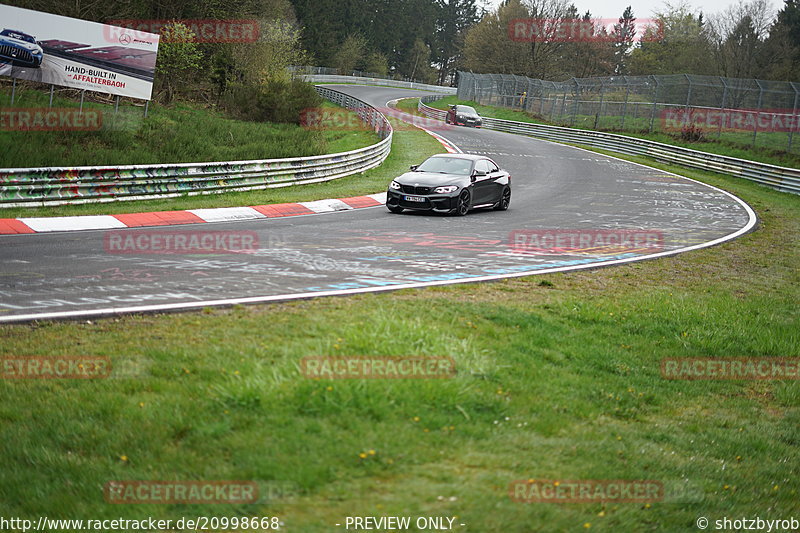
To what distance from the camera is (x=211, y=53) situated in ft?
145

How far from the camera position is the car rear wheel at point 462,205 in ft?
62.2

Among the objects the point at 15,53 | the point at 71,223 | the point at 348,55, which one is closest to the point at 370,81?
the point at 348,55

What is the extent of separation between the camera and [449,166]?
19.7m

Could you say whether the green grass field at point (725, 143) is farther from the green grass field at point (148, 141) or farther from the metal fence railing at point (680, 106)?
the green grass field at point (148, 141)

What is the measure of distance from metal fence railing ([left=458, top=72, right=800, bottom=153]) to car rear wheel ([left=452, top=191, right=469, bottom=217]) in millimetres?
21488

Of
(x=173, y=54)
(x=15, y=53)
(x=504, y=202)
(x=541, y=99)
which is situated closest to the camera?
Result: (x=504, y=202)

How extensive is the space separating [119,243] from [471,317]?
6.90m

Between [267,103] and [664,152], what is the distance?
66.1ft

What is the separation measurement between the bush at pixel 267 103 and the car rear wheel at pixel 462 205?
66.2ft

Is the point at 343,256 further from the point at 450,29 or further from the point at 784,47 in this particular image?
the point at 450,29

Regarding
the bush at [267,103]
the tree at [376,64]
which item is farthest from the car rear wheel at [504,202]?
the tree at [376,64]

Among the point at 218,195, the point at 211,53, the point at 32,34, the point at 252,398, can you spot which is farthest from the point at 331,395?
the point at 211,53

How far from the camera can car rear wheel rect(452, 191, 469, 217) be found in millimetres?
18969

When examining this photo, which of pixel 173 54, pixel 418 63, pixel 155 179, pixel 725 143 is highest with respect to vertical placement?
pixel 418 63
